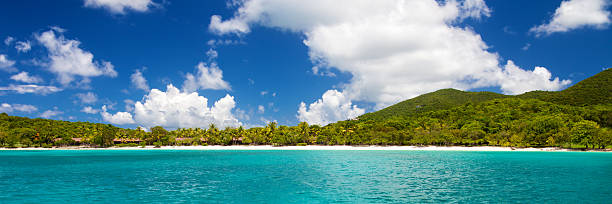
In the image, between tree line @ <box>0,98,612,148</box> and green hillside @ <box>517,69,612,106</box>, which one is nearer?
tree line @ <box>0,98,612,148</box>

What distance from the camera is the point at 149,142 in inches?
5433

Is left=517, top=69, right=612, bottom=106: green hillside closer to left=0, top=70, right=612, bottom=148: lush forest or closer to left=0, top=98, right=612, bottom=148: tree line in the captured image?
left=0, top=70, right=612, bottom=148: lush forest

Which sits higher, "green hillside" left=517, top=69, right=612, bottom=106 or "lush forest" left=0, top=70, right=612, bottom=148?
"green hillside" left=517, top=69, right=612, bottom=106

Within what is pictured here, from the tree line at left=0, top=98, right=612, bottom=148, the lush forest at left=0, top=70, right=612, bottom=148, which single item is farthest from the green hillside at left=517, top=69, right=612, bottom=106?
the tree line at left=0, top=98, right=612, bottom=148

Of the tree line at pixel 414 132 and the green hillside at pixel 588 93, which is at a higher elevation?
the green hillside at pixel 588 93

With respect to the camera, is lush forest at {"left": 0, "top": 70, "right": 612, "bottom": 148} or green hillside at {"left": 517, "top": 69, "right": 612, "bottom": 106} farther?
green hillside at {"left": 517, "top": 69, "right": 612, "bottom": 106}

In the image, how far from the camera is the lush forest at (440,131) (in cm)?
9575

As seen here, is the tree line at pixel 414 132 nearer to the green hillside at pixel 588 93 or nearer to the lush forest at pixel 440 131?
the lush forest at pixel 440 131

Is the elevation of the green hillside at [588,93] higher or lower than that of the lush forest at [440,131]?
higher

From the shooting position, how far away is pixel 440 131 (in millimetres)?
113188

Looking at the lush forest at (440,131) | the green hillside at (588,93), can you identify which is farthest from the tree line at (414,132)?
the green hillside at (588,93)

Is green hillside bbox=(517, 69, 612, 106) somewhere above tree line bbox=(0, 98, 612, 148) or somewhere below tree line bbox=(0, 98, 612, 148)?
above

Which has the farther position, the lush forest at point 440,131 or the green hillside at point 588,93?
the green hillside at point 588,93

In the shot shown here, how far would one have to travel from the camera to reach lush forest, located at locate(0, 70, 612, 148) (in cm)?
9575
